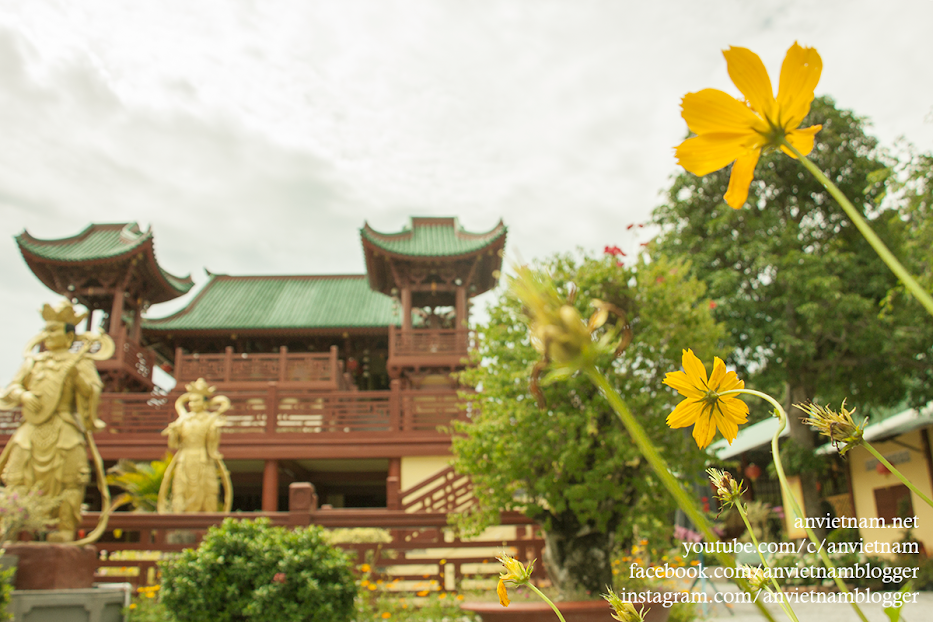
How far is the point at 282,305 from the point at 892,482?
15.7 metres

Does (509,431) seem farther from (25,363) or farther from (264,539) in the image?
(25,363)

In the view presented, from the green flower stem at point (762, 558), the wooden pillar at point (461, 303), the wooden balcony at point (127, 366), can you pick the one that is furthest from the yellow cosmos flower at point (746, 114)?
the wooden balcony at point (127, 366)

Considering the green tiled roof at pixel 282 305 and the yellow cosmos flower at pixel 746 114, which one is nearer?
the yellow cosmos flower at pixel 746 114

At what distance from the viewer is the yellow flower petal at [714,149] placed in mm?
572

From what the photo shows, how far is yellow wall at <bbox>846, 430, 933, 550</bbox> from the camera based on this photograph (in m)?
10.9

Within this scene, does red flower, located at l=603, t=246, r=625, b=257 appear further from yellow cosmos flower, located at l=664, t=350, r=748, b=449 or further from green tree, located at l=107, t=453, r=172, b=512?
Answer: green tree, located at l=107, t=453, r=172, b=512

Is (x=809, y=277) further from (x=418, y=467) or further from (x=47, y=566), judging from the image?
(x=47, y=566)

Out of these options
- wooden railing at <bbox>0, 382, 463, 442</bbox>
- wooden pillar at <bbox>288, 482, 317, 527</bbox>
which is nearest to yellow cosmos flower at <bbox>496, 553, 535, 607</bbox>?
wooden pillar at <bbox>288, 482, 317, 527</bbox>

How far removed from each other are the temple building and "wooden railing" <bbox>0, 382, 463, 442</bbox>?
3 cm

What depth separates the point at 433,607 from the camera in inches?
251

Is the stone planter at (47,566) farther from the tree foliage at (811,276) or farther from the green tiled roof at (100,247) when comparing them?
the green tiled roof at (100,247)

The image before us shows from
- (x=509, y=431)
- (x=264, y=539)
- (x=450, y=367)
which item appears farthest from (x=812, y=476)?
(x=264, y=539)

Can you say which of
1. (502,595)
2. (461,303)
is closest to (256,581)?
(502,595)

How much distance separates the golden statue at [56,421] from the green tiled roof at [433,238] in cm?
940
